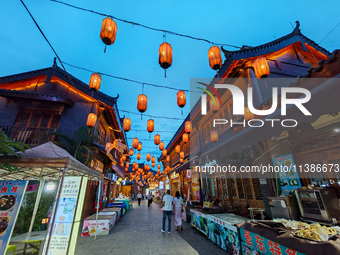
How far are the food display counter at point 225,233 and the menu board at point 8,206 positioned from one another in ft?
20.4

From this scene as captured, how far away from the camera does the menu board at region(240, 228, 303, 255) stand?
2.94m

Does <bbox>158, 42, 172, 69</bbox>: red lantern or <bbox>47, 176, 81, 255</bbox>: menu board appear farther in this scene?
<bbox>158, 42, 172, 69</bbox>: red lantern

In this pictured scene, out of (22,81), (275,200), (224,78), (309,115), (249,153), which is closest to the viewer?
(309,115)

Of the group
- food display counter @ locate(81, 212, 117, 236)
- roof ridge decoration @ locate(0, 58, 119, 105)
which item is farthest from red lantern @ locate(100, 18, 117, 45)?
roof ridge decoration @ locate(0, 58, 119, 105)

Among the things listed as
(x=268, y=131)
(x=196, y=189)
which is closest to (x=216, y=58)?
(x=268, y=131)

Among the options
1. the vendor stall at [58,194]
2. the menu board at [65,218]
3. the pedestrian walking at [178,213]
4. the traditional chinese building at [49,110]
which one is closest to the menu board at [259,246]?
the pedestrian walking at [178,213]

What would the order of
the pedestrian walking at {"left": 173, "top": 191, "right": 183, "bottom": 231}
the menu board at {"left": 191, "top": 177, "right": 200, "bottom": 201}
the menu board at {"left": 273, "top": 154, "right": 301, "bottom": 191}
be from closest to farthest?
1. the menu board at {"left": 273, "top": 154, "right": 301, "bottom": 191}
2. the pedestrian walking at {"left": 173, "top": 191, "right": 183, "bottom": 231}
3. the menu board at {"left": 191, "top": 177, "right": 200, "bottom": 201}

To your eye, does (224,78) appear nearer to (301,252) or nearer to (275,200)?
(275,200)

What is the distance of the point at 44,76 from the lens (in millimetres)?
13109

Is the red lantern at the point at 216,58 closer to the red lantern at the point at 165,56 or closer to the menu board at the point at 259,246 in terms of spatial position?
the red lantern at the point at 165,56

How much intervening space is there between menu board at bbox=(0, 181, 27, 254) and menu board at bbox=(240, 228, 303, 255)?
628 cm

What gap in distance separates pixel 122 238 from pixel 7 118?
481 inches

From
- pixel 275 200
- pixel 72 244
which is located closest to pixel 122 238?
pixel 72 244

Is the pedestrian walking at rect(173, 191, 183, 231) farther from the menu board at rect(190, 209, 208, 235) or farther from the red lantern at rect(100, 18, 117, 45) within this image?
the red lantern at rect(100, 18, 117, 45)
